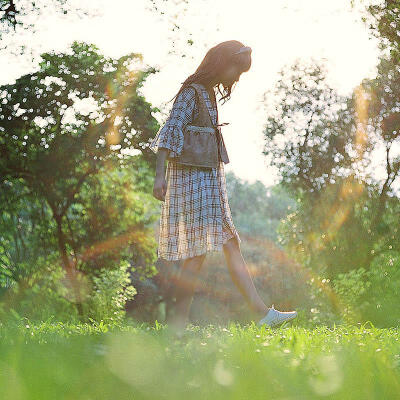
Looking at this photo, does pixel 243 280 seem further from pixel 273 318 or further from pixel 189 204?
pixel 189 204

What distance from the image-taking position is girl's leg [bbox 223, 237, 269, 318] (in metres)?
4.38

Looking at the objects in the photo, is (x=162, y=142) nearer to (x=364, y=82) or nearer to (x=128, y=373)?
(x=128, y=373)

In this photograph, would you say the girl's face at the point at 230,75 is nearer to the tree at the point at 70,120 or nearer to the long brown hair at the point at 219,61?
the long brown hair at the point at 219,61

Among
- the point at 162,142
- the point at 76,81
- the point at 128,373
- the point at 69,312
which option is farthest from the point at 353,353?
the point at 69,312

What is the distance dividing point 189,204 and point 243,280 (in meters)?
0.66

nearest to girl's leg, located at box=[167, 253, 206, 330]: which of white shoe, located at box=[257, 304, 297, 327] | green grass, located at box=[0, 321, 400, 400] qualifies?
green grass, located at box=[0, 321, 400, 400]

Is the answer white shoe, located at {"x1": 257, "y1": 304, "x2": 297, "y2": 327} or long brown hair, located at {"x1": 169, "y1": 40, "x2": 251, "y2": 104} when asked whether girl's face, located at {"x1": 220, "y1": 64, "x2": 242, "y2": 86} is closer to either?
long brown hair, located at {"x1": 169, "y1": 40, "x2": 251, "y2": 104}

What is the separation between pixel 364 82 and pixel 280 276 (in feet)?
37.2

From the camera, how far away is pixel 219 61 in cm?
452

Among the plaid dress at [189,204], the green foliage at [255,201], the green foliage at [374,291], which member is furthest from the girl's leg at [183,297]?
the green foliage at [255,201]

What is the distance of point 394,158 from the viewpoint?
15.5 m

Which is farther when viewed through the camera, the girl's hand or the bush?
the bush

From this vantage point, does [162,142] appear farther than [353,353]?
Yes

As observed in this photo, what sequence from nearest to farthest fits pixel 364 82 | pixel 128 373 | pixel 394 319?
pixel 128 373 → pixel 394 319 → pixel 364 82
